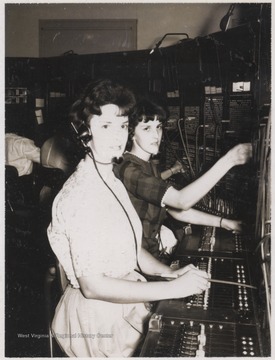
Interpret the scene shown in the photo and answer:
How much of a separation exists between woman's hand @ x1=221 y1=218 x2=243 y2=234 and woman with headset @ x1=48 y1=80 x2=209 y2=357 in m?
0.88

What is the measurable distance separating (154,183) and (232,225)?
0.73 metres

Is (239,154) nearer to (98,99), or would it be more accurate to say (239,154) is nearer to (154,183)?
(154,183)

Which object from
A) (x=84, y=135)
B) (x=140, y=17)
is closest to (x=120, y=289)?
(x=84, y=135)

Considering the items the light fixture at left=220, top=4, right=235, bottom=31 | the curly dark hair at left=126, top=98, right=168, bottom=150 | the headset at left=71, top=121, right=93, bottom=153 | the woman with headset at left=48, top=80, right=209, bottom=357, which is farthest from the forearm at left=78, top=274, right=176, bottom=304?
the light fixture at left=220, top=4, right=235, bottom=31

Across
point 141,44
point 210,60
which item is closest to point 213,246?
point 210,60

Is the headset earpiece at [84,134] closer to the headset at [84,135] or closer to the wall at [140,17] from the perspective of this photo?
the headset at [84,135]

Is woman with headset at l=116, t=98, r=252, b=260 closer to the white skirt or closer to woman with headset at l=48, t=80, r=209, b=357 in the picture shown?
woman with headset at l=48, t=80, r=209, b=357

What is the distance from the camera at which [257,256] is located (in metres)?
1.59

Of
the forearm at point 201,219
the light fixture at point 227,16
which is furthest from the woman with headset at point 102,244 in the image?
the light fixture at point 227,16

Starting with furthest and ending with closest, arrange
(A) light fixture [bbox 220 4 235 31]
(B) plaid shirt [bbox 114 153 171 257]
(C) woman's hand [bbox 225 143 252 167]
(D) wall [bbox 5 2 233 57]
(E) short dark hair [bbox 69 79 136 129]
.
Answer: (D) wall [bbox 5 2 233 57] < (A) light fixture [bbox 220 4 235 31] < (B) plaid shirt [bbox 114 153 171 257] < (C) woman's hand [bbox 225 143 252 167] < (E) short dark hair [bbox 69 79 136 129]

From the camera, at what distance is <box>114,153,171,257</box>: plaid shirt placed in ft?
5.94

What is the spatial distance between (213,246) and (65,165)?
1053 mm

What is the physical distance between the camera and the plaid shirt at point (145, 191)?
1811 mm

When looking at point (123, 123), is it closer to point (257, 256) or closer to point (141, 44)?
point (257, 256)
